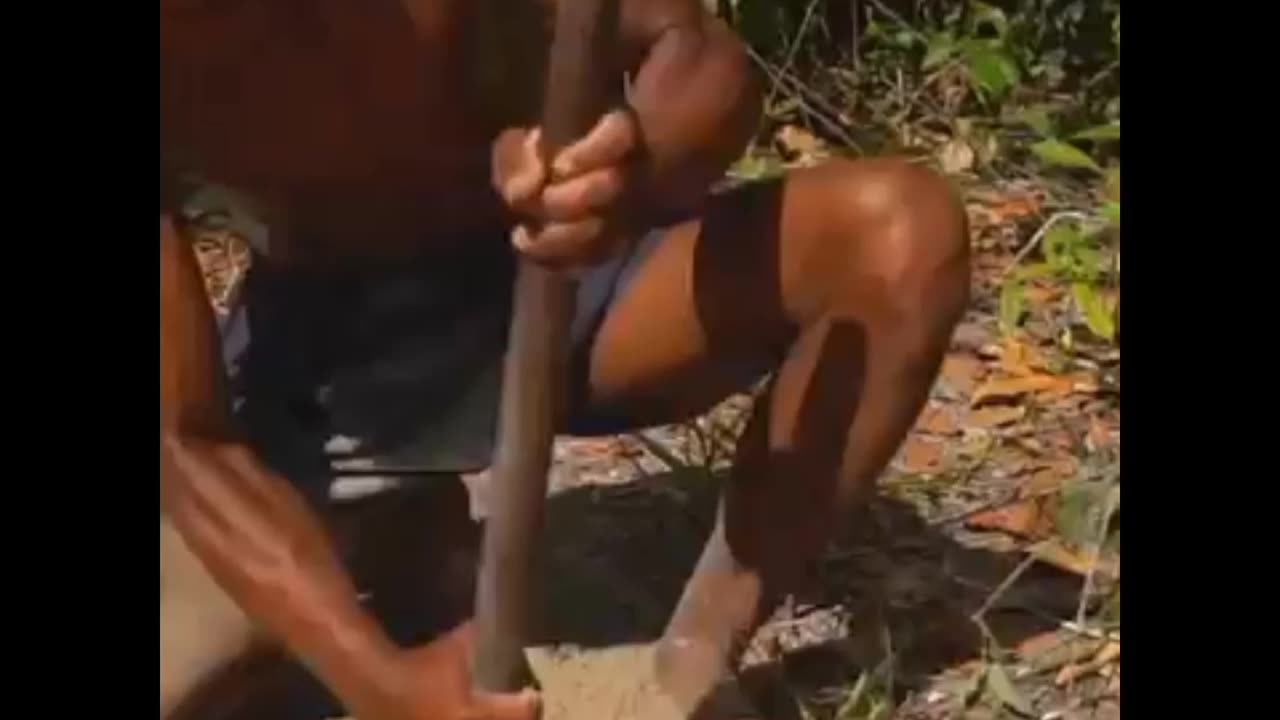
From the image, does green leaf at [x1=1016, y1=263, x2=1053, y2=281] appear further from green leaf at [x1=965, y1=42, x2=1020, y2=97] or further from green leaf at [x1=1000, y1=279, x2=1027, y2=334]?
green leaf at [x1=965, y1=42, x2=1020, y2=97]

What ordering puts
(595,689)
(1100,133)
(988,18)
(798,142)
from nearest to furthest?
(595,689)
(798,142)
(1100,133)
(988,18)

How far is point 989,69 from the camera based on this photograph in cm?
191

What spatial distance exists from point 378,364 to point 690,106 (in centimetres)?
21

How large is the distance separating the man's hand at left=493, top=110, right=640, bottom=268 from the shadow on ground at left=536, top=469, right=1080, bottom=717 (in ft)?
0.85

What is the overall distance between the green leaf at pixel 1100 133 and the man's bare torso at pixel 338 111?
0.62 meters

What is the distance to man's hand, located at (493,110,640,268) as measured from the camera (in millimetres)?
1160

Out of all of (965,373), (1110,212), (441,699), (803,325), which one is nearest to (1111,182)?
(1110,212)

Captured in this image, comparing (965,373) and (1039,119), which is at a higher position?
(1039,119)

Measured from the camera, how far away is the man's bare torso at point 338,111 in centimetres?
122

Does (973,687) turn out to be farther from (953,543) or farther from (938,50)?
(938,50)

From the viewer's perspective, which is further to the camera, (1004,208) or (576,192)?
(1004,208)
